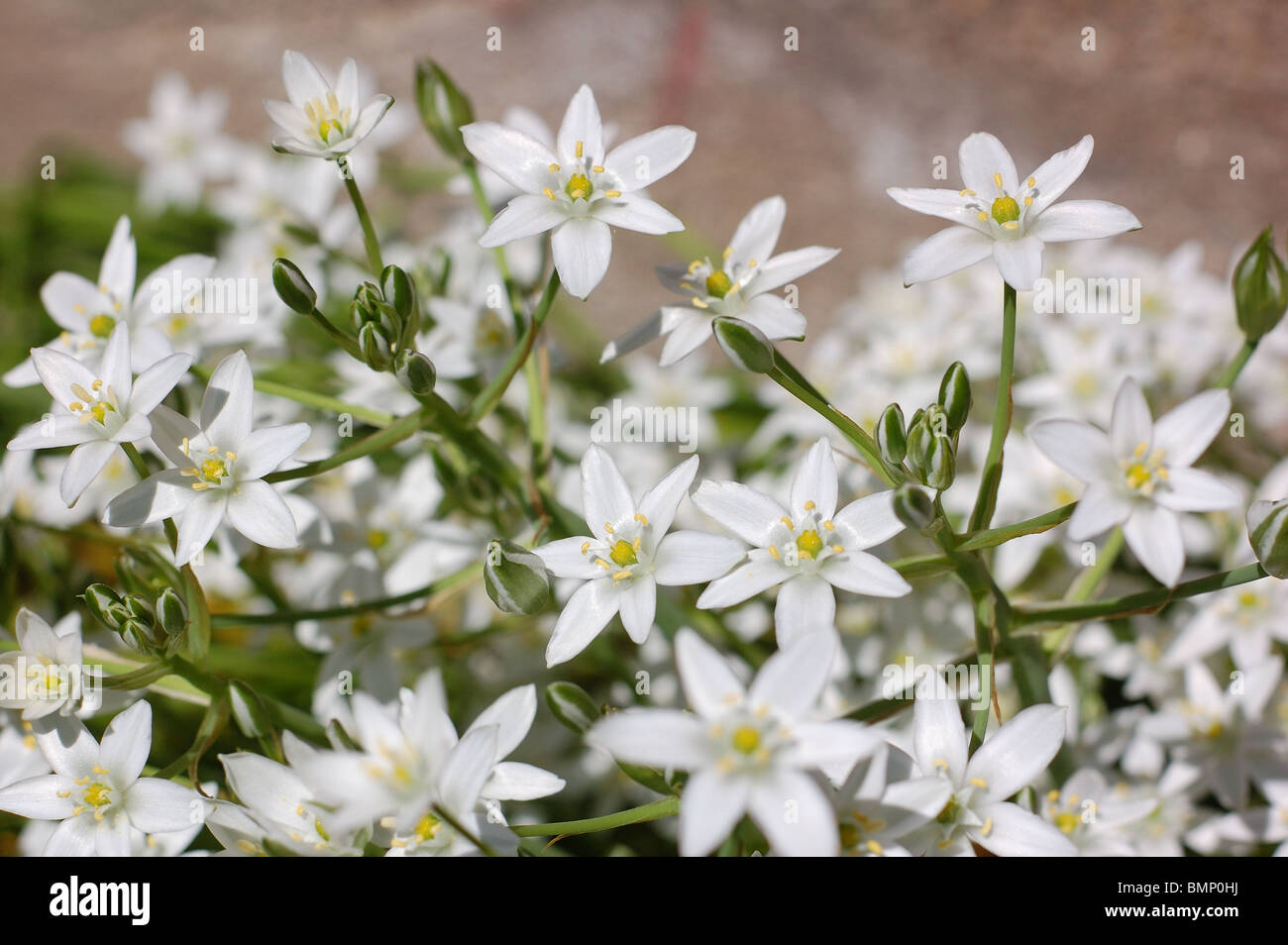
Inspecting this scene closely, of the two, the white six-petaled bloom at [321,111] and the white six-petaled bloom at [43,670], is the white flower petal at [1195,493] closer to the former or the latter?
the white six-petaled bloom at [321,111]

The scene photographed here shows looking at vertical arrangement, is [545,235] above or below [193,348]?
above

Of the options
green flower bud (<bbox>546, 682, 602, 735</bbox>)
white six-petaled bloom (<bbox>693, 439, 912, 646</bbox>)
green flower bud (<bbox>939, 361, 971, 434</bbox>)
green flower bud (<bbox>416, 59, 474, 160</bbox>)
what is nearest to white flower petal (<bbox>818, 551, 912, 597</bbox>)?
white six-petaled bloom (<bbox>693, 439, 912, 646</bbox>)

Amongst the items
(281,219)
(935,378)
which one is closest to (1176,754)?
(935,378)

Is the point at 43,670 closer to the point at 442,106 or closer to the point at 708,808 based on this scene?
the point at 708,808

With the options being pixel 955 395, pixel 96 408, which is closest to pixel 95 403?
pixel 96 408
